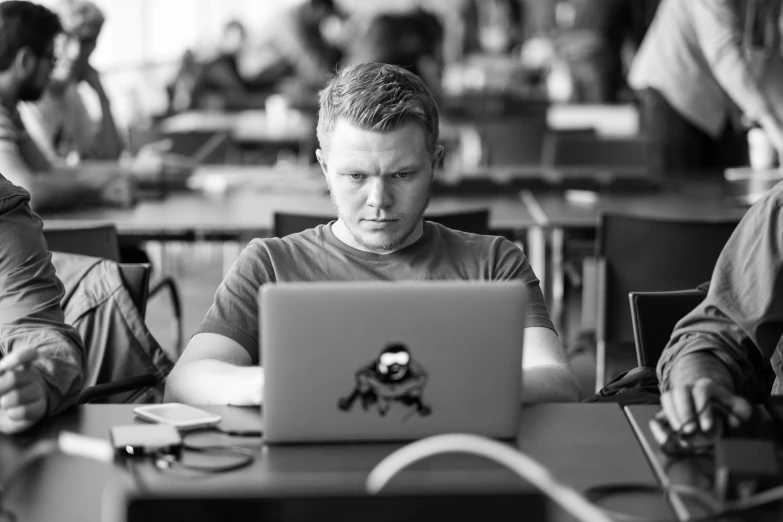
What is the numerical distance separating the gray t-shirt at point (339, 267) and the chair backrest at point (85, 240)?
34.9 inches

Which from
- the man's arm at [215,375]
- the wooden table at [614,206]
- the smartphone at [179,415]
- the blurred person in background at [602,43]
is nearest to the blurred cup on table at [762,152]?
the wooden table at [614,206]

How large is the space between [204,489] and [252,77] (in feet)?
30.4

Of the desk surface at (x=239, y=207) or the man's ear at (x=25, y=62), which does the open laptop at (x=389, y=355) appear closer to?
the desk surface at (x=239, y=207)

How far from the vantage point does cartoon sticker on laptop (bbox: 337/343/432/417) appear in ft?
3.94

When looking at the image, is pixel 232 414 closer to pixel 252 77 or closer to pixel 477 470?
pixel 477 470

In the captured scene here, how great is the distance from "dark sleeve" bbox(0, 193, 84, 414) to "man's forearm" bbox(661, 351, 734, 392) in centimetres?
86

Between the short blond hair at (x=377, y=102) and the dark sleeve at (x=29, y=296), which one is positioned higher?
the short blond hair at (x=377, y=102)

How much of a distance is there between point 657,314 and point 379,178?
0.66m

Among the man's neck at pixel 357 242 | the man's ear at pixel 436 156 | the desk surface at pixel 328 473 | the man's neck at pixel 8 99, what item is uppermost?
the man's neck at pixel 8 99

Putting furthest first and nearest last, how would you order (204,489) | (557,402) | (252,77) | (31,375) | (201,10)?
(201,10), (252,77), (557,402), (31,375), (204,489)

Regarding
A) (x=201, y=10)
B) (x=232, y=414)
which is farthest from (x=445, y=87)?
(x=232, y=414)

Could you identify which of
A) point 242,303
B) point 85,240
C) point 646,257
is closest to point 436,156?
point 242,303

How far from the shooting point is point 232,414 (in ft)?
Answer: 4.73

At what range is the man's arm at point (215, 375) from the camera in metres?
1.48
